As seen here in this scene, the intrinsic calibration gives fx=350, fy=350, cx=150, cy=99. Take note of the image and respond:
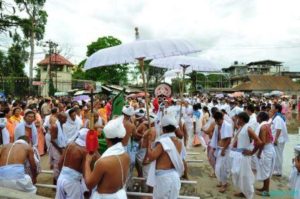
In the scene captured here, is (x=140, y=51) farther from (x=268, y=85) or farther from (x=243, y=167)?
(x=268, y=85)

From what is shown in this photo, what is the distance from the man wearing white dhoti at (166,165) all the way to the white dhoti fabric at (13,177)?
1.70 meters

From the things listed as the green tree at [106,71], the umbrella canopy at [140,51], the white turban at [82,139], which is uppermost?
the green tree at [106,71]

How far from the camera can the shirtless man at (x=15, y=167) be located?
4520 millimetres

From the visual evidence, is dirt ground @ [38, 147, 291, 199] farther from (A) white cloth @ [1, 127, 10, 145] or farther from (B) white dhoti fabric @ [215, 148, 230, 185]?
(A) white cloth @ [1, 127, 10, 145]

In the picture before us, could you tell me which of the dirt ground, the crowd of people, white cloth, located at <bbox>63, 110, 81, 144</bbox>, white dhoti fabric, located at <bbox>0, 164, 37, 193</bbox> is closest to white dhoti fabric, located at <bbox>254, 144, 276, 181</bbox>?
the crowd of people

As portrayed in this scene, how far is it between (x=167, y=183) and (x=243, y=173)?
2255 mm

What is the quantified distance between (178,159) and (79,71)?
65.9 meters

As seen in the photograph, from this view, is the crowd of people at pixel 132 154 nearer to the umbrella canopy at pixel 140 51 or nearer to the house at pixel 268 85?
the umbrella canopy at pixel 140 51

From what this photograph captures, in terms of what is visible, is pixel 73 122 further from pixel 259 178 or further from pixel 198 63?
pixel 259 178

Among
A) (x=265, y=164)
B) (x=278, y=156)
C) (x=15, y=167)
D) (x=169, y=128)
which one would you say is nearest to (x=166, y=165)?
(x=169, y=128)

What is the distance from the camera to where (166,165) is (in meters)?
4.71

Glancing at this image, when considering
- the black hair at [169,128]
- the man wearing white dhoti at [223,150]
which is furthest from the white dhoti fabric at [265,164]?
the black hair at [169,128]

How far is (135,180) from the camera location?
7.33 meters

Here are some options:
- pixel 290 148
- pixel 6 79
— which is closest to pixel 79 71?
pixel 6 79
